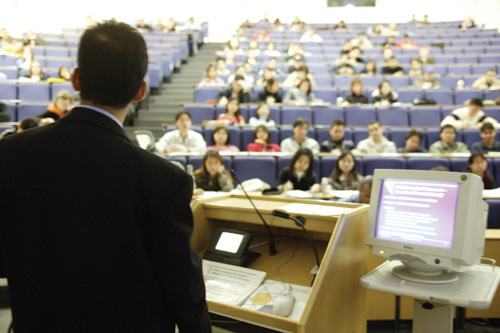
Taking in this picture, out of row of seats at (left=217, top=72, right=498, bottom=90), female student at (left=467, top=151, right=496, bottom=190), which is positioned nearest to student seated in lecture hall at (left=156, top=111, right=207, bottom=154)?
female student at (left=467, top=151, right=496, bottom=190)

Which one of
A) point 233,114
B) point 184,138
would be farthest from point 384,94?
point 184,138

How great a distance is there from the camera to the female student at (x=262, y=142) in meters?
3.58

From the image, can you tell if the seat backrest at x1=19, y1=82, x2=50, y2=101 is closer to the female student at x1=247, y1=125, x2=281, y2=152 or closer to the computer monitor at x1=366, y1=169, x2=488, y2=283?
the female student at x1=247, y1=125, x2=281, y2=152

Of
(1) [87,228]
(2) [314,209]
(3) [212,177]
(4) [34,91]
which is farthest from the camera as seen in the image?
(4) [34,91]

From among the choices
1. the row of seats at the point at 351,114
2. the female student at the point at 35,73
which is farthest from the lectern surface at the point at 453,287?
the female student at the point at 35,73

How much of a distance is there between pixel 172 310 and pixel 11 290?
238 millimetres

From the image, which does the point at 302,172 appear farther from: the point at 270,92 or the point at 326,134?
the point at 270,92

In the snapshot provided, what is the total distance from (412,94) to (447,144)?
1.47 meters

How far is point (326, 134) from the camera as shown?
389cm

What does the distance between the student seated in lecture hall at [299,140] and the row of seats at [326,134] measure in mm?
206

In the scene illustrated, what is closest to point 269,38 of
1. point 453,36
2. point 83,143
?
point 453,36

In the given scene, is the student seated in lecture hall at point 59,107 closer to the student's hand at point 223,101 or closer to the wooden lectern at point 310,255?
the student's hand at point 223,101

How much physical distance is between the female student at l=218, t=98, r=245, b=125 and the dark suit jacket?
3481 millimetres

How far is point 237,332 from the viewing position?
1.16m
